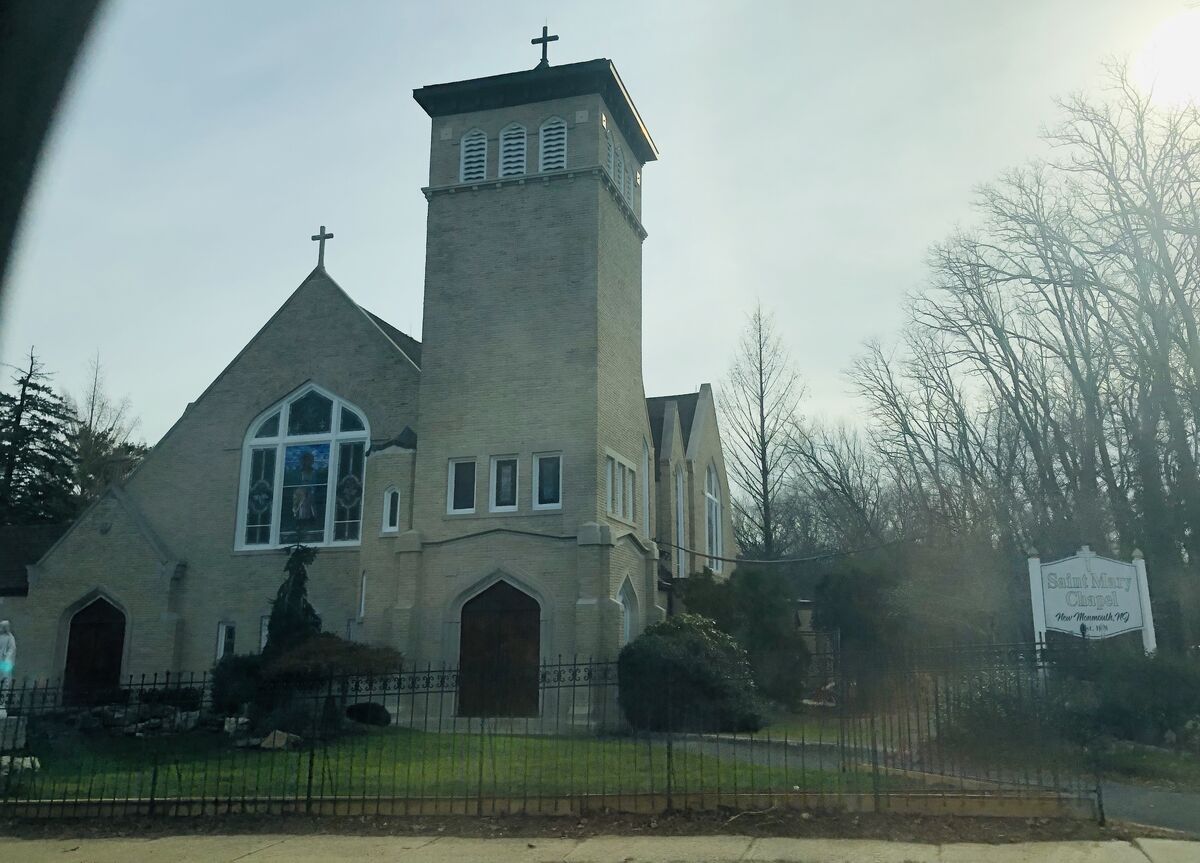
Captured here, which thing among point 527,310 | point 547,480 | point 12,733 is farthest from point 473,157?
point 12,733

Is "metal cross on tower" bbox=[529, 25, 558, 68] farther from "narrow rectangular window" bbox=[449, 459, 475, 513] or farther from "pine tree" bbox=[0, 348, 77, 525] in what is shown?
"pine tree" bbox=[0, 348, 77, 525]

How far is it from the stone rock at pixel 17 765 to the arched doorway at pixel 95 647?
13095mm

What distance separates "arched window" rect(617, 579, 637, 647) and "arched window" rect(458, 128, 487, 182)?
10.4 meters

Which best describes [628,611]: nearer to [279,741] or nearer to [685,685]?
[685,685]

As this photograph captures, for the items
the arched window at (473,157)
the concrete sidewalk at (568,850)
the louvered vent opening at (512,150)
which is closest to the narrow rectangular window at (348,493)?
the arched window at (473,157)

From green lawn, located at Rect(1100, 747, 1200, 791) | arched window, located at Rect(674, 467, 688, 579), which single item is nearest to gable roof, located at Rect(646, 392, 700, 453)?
arched window, located at Rect(674, 467, 688, 579)

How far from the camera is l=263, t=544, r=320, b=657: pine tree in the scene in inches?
830

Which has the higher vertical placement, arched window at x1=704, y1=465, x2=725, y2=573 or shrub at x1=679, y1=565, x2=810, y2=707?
arched window at x1=704, y1=465, x2=725, y2=573

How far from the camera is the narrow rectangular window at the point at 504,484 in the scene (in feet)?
76.4

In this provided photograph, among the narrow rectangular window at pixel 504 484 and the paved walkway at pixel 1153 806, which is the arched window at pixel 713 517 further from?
the paved walkway at pixel 1153 806

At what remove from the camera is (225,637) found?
86.2 ft

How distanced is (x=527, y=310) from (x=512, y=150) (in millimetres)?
4306

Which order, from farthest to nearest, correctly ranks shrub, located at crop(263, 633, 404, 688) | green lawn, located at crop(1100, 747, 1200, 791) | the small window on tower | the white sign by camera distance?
the small window on tower < shrub, located at crop(263, 633, 404, 688) < the white sign < green lawn, located at crop(1100, 747, 1200, 791)

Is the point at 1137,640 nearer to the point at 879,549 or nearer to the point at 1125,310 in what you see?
the point at 1125,310
